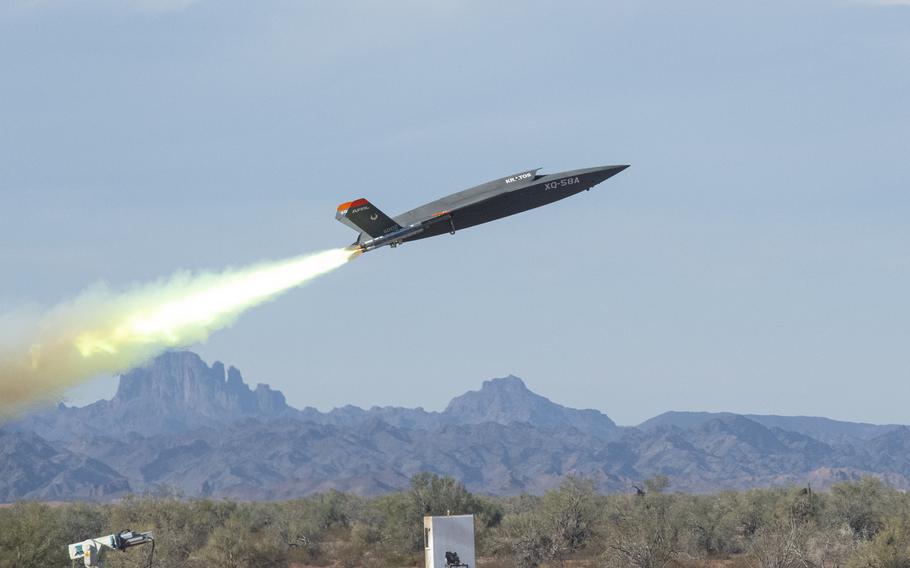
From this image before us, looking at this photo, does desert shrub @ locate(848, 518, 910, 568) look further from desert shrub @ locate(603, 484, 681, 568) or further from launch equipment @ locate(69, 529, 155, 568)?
launch equipment @ locate(69, 529, 155, 568)

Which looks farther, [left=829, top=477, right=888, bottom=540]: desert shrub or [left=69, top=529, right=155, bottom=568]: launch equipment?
[left=829, top=477, right=888, bottom=540]: desert shrub

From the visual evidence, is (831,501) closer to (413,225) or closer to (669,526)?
(669,526)

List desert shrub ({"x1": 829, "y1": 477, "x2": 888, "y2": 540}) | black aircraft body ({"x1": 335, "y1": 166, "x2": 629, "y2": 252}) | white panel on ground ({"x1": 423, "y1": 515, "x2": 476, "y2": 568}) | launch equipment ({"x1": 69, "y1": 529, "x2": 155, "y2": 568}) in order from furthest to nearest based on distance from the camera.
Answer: desert shrub ({"x1": 829, "y1": 477, "x2": 888, "y2": 540}) < black aircraft body ({"x1": 335, "y1": 166, "x2": 629, "y2": 252}) < white panel on ground ({"x1": 423, "y1": 515, "x2": 476, "y2": 568}) < launch equipment ({"x1": 69, "y1": 529, "x2": 155, "y2": 568})

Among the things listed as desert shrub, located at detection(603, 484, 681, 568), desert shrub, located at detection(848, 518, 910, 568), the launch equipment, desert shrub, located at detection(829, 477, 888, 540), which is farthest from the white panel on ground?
desert shrub, located at detection(829, 477, 888, 540)

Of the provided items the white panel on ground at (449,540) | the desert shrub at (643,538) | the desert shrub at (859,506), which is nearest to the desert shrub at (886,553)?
the desert shrub at (643,538)

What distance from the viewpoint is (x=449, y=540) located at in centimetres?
4762

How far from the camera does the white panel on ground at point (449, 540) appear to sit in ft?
155

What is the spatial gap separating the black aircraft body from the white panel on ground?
12.2 metres

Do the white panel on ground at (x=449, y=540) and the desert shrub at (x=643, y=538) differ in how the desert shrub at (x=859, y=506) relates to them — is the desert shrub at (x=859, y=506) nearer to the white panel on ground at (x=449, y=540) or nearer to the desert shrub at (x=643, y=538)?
the desert shrub at (x=643, y=538)

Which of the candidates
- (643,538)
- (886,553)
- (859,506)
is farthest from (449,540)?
(859,506)

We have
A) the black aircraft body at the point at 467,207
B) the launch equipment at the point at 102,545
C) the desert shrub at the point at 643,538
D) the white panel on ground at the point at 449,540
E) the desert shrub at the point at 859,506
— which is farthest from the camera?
the desert shrub at the point at 859,506

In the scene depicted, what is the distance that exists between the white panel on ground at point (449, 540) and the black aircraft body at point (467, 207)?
40.2 ft

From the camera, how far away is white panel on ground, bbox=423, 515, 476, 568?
47.3 metres

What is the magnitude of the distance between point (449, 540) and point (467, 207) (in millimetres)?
14246
